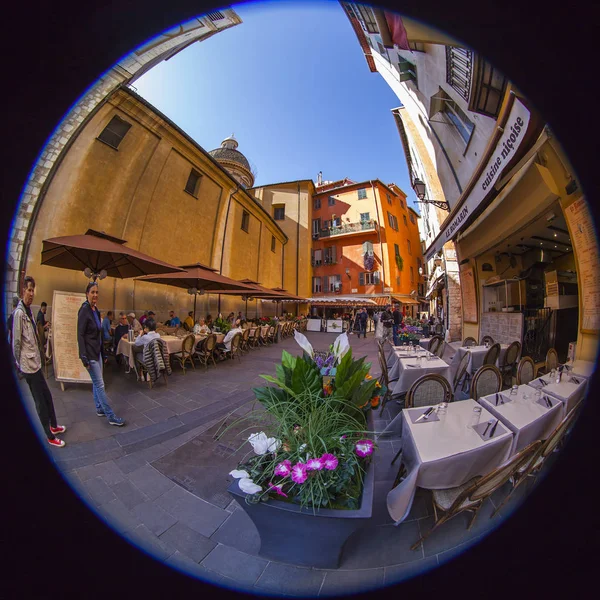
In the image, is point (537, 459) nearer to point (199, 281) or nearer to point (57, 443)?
point (57, 443)

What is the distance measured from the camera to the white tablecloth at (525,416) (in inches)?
61.0

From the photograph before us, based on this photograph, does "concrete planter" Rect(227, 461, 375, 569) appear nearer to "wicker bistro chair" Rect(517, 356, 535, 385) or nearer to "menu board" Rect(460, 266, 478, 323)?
"wicker bistro chair" Rect(517, 356, 535, 385)

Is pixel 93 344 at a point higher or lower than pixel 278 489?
higher

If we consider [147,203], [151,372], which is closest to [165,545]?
[151,372]

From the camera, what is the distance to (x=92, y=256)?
187cm

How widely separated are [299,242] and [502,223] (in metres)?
18.8

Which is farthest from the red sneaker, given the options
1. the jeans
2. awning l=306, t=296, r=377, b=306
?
awning l=306, t=296, r=377, b=306

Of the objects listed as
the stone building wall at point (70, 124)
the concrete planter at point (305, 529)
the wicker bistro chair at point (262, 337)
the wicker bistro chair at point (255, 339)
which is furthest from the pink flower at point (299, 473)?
the wicker bistro chair at point (262, 337)

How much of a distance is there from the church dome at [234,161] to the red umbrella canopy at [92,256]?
1729 cm

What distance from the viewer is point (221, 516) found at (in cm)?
120

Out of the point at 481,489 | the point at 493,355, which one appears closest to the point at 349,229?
the point at 493,355

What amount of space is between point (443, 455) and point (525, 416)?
974mm

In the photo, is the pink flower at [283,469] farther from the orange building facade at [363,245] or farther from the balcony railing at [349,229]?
the balcony railing at [349,229]

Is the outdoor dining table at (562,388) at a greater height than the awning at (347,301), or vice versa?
the awning at (347,301)
